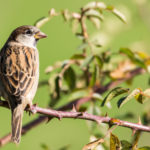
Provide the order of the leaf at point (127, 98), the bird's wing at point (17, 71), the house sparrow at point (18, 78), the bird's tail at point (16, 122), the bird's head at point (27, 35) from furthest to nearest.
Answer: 1. the bird's head at point (27, 35)
2. the bird's wing at point (17, 71)
3. the house sparrow at point (18, 78)
4. the bird's tail at point (16, 122)
5. the leaf at point (127, 98)

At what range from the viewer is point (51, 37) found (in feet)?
36.1

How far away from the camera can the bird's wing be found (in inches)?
149

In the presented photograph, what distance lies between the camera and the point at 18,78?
3891 millimetres

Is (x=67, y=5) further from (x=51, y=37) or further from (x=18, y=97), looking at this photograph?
(x=18, y=97)

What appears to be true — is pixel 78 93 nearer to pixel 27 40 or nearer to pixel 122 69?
pixel 122 69

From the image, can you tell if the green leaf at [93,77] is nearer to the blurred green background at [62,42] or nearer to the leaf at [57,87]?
the leaf at [57,87]

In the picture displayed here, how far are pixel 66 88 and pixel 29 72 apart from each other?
1.21 ft

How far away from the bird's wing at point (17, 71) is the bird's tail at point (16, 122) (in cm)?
10

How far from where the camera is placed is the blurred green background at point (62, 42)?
468 centimetres

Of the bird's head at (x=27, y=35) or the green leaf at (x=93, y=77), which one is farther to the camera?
the bird's head at (x=27, y=35)

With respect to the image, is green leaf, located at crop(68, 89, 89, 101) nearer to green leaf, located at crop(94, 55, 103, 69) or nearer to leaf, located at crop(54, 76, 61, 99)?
leaf, located at crop(54, 76, 61, 99)

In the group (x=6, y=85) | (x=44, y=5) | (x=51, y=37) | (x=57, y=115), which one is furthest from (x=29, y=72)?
(x=44, y=5)

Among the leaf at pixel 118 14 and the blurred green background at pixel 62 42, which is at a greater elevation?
the leaf at pixel 118 14

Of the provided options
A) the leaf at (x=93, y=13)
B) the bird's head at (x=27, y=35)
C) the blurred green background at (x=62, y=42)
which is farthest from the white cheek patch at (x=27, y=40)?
the leaf at (x=93, y=13)
